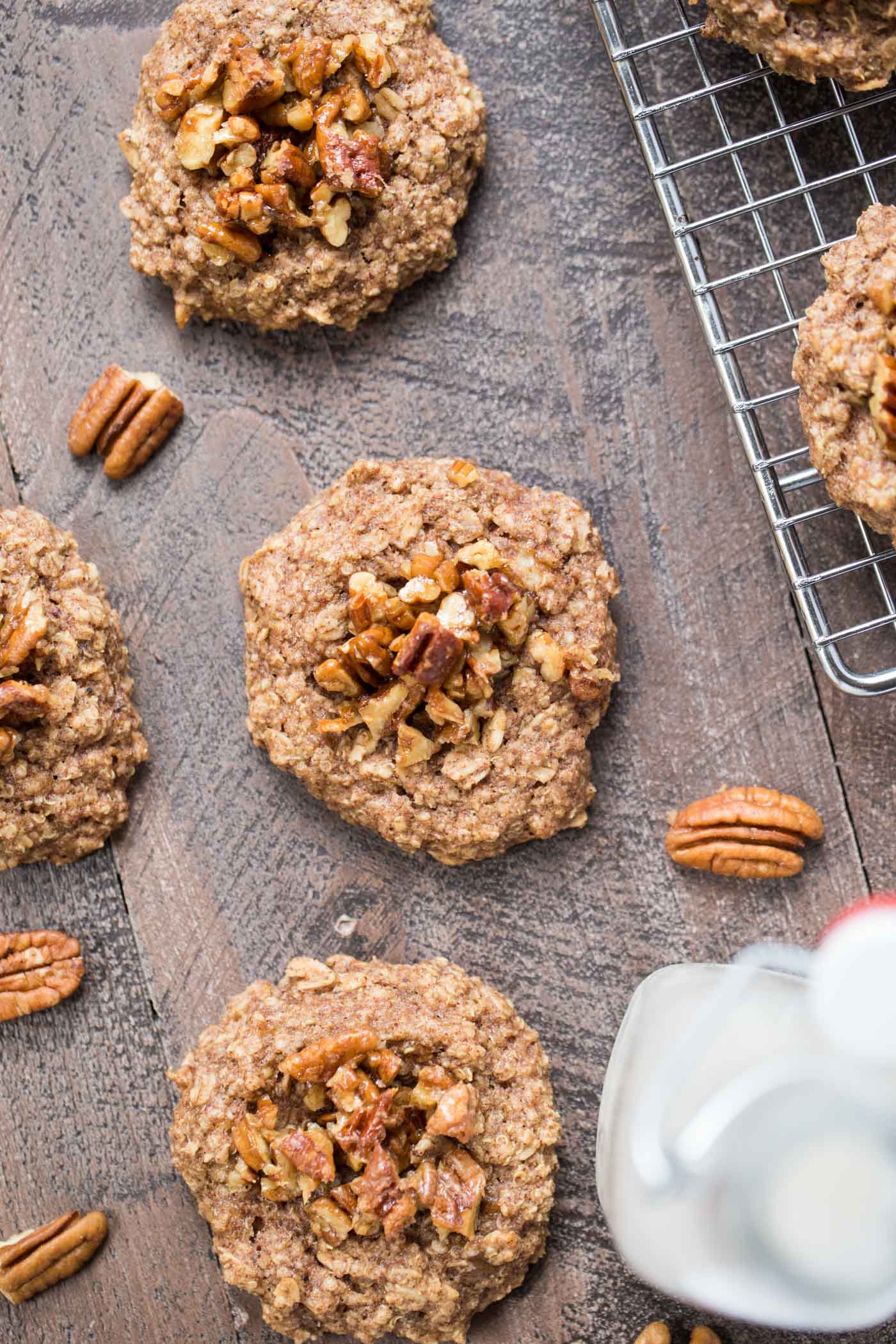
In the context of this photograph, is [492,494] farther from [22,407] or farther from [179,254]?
[22,407]

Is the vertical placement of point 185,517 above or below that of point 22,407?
below

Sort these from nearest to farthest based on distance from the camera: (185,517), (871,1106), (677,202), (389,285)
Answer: (871,1106) < (677,202) < (389,285) < (185,517)

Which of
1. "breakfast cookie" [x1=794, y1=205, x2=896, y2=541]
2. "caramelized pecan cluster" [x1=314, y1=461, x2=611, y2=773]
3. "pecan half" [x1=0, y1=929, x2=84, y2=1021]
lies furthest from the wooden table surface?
"breakfast cookie" [x1=794, y1=205, x2=896, y2=541]

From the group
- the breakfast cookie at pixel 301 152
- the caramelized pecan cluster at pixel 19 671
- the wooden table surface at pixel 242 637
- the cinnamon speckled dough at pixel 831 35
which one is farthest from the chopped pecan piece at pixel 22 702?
the cinnamon speckled dough at pixel 831 35

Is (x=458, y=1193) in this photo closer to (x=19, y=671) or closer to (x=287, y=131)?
(x=19, y=671)

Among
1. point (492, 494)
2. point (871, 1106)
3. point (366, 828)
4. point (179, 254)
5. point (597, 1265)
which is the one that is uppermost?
point (179, 254)

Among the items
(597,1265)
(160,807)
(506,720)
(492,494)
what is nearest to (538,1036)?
(597,1265)

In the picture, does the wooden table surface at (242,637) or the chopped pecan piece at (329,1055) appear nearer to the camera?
the chopped pecan piece at (329,1055)

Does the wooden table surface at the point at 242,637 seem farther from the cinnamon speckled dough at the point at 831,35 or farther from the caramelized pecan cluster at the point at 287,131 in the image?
the cinnamon speckled dough at the point at 831,35
